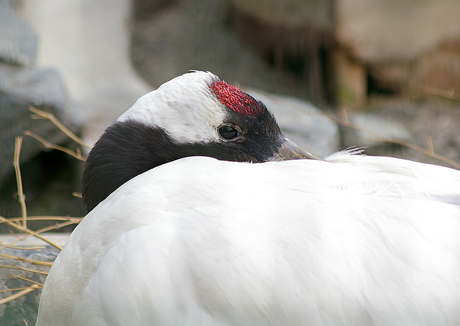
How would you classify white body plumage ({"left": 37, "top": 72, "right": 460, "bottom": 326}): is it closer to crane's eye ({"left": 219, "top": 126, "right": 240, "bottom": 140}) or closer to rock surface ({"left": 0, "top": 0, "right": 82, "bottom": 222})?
crane's eye ({"left": 219, "top": 126, "right": 240, "bottom": 140})

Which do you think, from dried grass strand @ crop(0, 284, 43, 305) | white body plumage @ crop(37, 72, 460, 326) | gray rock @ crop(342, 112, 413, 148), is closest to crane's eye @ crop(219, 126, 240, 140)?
white body plumage @ crop(37, 72, 460, 326)

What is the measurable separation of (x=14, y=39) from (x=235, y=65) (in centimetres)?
105

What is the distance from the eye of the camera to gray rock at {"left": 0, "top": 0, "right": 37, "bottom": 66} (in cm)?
239

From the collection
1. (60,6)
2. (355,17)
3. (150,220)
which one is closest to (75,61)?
(60,6)

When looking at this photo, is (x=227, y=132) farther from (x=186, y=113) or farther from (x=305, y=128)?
(x=305, y=128)

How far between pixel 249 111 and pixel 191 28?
209 centimetres

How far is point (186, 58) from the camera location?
2799 mm

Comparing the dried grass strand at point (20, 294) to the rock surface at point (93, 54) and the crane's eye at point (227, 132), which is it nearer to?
the crane's eye at point (227, 132)

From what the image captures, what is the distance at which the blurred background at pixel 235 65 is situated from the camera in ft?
7.61

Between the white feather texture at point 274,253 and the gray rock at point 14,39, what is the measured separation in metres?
1.94

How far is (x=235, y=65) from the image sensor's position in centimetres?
255

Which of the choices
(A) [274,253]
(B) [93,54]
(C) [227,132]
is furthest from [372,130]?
(A) [274,253]

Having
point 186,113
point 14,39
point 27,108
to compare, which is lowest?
point 27,108

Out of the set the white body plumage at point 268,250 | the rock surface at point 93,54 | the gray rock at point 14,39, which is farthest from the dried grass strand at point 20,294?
the rock surface at point 93,54
